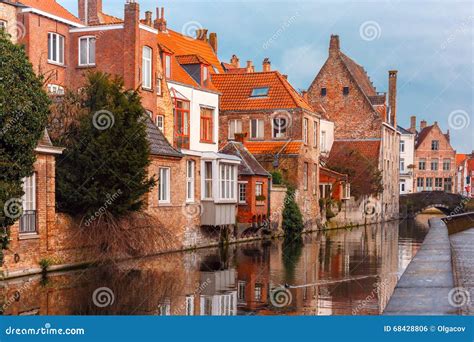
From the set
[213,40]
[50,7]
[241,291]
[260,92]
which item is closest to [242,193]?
[260,92]

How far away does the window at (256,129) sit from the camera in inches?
1821

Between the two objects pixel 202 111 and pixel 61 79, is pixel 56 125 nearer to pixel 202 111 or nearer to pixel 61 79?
pixel 61 79

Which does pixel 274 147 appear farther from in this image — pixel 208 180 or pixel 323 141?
pixel 323 141

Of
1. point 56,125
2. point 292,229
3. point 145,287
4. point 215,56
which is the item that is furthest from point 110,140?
point 215,56

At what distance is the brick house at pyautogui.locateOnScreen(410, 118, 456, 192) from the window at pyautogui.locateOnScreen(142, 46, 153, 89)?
223 feet

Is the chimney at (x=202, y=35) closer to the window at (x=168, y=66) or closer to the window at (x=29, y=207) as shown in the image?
the window at (x=168, y=66)

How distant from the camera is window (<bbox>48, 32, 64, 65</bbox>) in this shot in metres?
31.7

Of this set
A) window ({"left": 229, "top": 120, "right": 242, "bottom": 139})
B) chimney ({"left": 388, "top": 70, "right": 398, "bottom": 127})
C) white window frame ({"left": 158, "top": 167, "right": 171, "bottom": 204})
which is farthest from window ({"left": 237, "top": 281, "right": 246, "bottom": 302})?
chimney ({"left": 388, "top": 70, "right": 398, "bottom": 127})

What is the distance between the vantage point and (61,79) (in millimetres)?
32031

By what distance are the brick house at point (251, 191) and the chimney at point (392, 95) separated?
120 feet

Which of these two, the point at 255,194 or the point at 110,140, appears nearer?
the point at 110,140

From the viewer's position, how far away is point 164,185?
30.0 m

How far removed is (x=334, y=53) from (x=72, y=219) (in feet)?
143

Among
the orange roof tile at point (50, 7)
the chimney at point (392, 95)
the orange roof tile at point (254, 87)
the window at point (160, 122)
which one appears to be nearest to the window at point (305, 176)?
the orange roof tile at point (254, 87)
